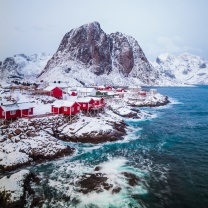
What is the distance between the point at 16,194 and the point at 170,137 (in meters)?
34.6

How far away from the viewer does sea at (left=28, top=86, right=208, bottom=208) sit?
2539 cm

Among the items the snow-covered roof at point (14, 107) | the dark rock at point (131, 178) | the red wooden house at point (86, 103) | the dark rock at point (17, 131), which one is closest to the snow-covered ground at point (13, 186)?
the dark rock at point (131, 178)

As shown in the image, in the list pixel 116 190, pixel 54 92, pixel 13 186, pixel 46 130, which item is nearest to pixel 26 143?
pixel 46 130

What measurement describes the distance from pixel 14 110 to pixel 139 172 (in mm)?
30468

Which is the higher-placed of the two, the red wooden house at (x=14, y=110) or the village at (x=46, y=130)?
the red wooden house at (x=14, y=110)

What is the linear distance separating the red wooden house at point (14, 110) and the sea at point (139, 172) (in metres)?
14.0

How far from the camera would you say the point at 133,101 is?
10094 cm

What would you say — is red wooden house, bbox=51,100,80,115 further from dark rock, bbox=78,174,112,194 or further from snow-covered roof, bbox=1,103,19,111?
dark rock, bbox=78,174,112,194

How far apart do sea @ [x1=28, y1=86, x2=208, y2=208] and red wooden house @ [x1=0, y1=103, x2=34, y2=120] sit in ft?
46.0

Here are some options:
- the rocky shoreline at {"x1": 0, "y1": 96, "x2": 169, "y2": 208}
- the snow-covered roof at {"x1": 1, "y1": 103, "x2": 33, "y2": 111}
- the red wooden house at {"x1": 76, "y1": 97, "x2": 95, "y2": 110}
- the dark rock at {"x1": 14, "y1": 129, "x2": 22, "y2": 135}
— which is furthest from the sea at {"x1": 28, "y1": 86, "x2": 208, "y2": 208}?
the red wooden house at {"x1": 76, "y1": 97, "x2": 95, "y2": 110}

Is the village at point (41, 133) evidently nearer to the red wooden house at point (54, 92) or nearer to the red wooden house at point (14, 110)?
the red wooden house at point (14, 110)

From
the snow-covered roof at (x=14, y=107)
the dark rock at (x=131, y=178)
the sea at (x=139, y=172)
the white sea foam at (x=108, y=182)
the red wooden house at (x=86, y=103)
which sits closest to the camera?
the white sea foam at (x=108, y=182)

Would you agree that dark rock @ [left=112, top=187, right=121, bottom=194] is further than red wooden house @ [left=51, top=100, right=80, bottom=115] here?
No

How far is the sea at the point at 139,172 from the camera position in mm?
25391
